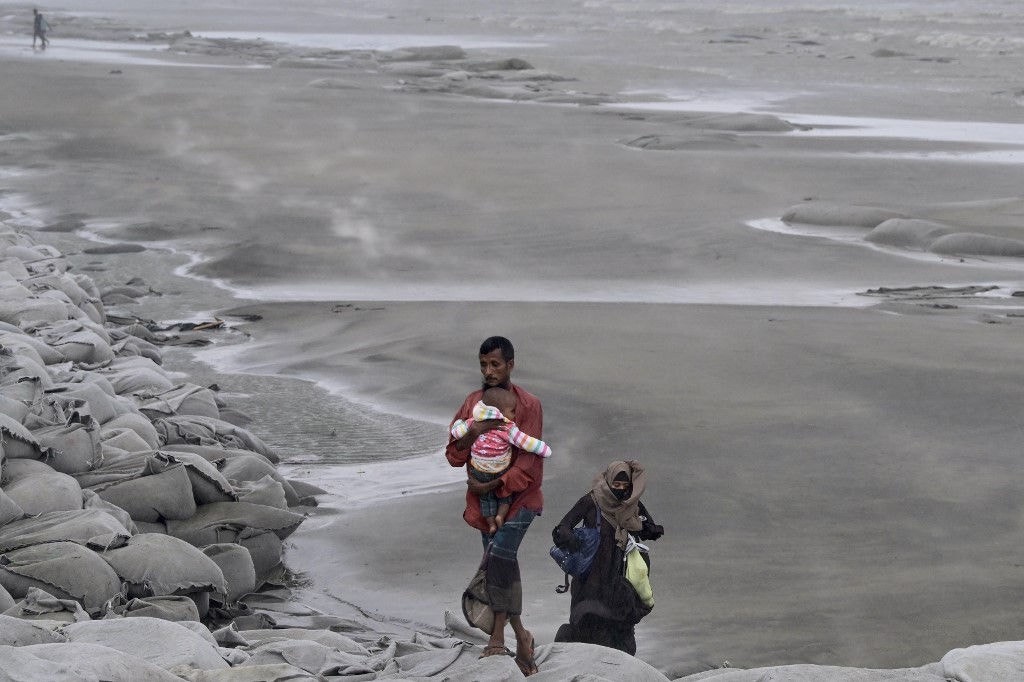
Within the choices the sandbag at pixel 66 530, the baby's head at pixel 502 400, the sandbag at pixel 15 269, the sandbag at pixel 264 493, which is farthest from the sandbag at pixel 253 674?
the sandbag at pixel 15 269

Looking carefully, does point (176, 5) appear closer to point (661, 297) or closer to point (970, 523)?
point (661, 297)

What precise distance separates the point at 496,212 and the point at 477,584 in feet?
35.1

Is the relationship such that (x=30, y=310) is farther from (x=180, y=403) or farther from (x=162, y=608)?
(x=162, y=608)

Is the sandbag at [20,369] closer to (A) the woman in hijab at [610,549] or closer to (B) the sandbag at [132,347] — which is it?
(B) the sandbag at [132,347]

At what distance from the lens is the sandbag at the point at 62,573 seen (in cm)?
486

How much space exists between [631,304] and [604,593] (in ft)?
22.0

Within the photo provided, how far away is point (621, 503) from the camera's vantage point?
170 inches

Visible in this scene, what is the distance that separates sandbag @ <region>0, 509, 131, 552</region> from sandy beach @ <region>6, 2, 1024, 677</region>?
3.30 feet

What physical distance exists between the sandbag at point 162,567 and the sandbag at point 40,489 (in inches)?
16.4

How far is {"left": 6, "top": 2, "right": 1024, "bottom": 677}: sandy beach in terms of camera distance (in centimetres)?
602

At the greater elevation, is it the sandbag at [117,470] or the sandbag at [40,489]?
the sandbag at [40,489]

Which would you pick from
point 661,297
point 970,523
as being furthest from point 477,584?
point 661,297

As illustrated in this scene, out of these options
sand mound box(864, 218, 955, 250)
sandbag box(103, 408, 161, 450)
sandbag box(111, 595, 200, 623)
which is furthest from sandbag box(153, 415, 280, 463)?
sand mound box(864, 218, 955, 250)

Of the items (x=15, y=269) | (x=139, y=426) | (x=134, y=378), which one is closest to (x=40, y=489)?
(x=139, y=426)
